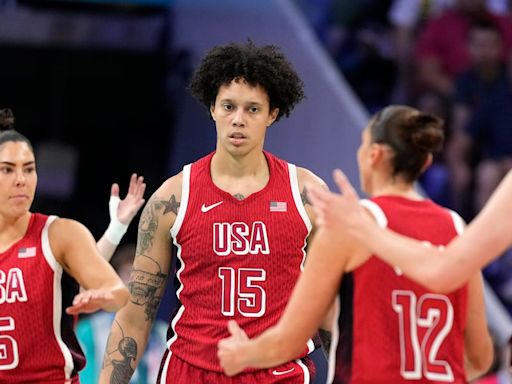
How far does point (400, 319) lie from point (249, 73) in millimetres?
2035

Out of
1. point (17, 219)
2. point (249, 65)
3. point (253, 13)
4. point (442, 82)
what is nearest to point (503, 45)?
point (442, 82)

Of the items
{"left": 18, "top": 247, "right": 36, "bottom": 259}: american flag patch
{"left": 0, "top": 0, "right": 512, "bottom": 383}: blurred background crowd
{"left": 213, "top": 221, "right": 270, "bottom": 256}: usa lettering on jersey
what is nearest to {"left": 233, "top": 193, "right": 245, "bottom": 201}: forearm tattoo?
{"left": 213, "top": 221, "right": 270, "bottom": 256}: usa lettering on jersey

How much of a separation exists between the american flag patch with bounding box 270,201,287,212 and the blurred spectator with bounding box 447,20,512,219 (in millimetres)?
4226

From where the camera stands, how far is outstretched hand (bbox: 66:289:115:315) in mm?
4631

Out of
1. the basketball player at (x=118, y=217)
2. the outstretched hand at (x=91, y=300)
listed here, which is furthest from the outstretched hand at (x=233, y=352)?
the basketball player at (x=118, y=217)

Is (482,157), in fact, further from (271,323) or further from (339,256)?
(339,256)

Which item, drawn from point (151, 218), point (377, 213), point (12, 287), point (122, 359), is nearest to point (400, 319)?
point (377, 213)

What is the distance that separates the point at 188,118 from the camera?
992 cm

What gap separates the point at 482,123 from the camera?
9891 millimetres

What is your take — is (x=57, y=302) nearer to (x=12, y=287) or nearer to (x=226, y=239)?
(x=12, y=287)

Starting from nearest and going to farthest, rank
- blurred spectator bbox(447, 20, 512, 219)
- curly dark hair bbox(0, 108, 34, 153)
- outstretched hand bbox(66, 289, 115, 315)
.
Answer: outstretched hand bbox(66, 289, 115, 315) < curly dark hair bbox(0, 108, 34, 153) < blurred spectator bbox(447, 20, 512, 219)

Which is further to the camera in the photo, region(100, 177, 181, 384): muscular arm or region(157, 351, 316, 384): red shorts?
region(100, 177, 181, 384): muscular arm

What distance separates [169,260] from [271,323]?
0.62 meters

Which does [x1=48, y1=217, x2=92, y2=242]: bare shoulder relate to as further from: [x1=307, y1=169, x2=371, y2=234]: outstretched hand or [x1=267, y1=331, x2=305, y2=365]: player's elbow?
[x1=307, y1=169, x2=371, y2=234]: outstretched hand
